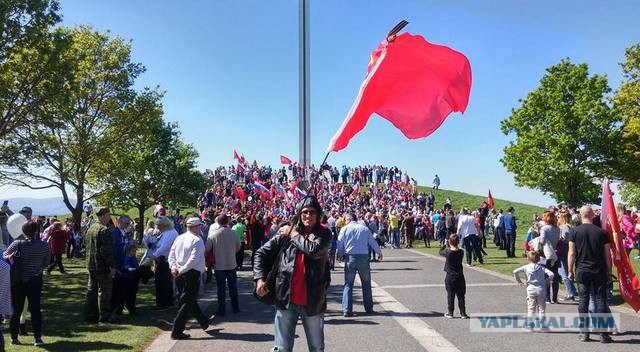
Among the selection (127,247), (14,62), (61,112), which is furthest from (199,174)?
(127,247)

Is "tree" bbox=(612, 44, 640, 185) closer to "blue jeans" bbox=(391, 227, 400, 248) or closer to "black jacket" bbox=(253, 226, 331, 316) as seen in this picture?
"blue jeans" bbox=(391, 227, 400, 248)

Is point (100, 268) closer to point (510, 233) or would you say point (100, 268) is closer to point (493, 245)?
point (510, 233)

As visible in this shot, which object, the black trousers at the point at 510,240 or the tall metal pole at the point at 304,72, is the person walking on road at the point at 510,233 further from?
the tall metal pole at the point at 304,72

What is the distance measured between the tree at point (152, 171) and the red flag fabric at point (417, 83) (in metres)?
25.0

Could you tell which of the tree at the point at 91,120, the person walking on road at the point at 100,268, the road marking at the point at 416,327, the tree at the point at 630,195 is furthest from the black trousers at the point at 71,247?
the tree at the point at 630,195

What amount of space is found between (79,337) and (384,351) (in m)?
4.47

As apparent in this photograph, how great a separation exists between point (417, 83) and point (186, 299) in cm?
459

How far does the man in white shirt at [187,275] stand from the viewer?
→ 7.16m

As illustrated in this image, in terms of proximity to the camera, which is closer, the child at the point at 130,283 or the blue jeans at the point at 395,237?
the child at the point at 130,283

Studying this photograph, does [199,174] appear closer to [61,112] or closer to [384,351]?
[61,112]

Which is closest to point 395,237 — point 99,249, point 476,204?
point 99,249

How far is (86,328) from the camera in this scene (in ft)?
25.6

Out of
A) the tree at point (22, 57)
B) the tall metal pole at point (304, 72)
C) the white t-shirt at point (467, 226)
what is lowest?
the white t-shirt at point (467, 226)

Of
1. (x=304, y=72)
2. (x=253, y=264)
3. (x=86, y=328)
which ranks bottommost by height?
(x=86, y=328)
